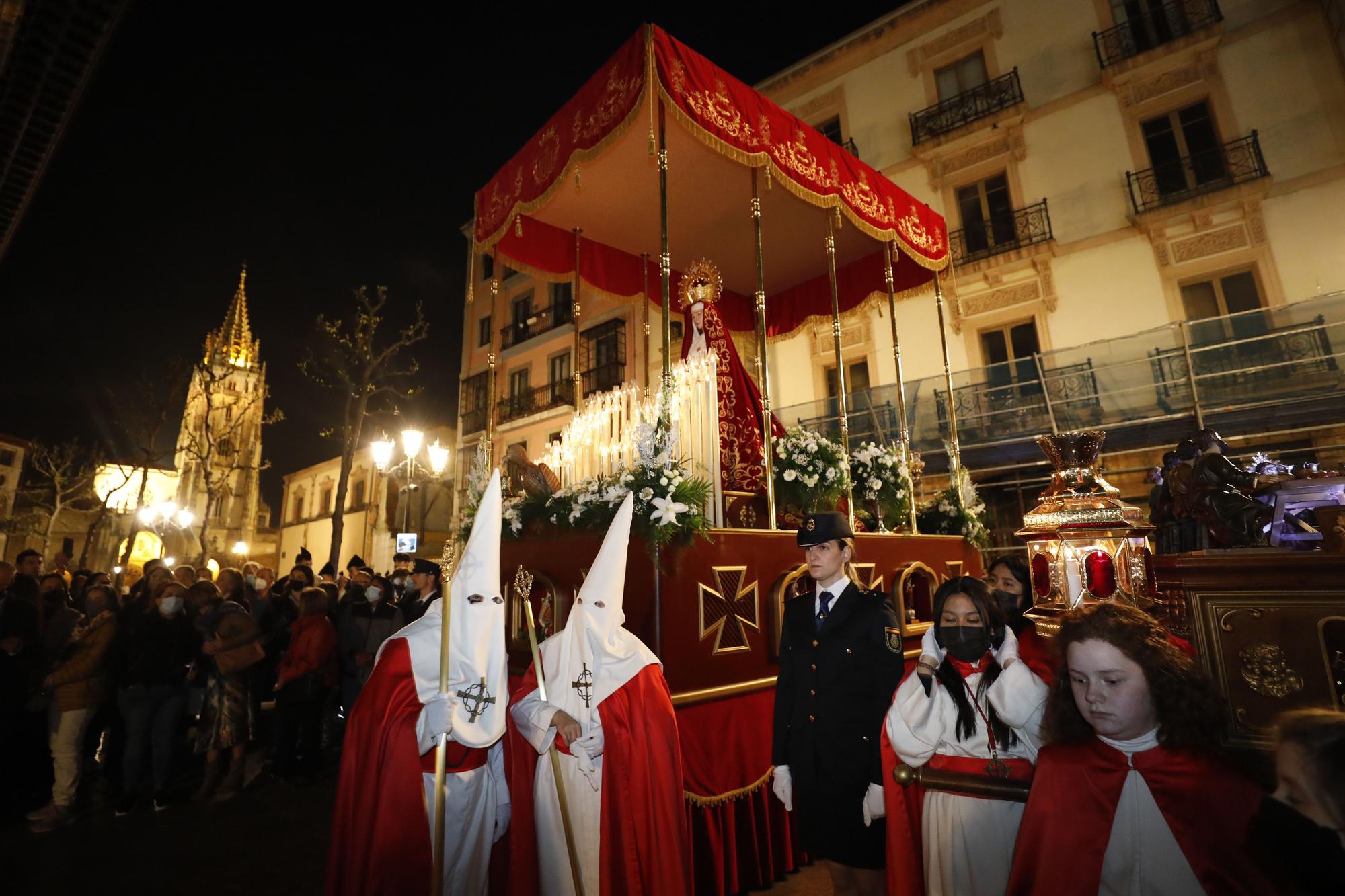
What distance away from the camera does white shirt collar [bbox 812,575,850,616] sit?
2.71 meters

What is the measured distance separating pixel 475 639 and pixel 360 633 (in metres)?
4.28

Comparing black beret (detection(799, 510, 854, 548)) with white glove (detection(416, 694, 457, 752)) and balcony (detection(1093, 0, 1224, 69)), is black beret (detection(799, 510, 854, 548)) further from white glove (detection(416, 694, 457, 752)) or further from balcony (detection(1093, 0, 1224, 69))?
balcony (detection(1093, 0, 1224, 69))

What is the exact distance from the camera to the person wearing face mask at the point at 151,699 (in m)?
4.73

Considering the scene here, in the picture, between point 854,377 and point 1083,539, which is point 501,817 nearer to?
point 1083,539

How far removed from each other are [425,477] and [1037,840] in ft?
75.8

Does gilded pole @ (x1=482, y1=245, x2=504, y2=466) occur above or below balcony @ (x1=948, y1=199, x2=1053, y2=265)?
below

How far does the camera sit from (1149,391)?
9133 mm

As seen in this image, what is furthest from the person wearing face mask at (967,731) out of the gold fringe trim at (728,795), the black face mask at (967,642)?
the gold fringe trim at (728,795)

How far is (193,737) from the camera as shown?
20.3 ft

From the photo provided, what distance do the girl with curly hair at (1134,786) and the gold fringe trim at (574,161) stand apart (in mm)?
4041

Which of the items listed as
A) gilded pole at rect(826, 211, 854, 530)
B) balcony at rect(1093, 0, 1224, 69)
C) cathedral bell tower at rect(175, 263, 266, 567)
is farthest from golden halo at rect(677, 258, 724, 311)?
cathedral bell tower at rect(175, 263, 266, 567)

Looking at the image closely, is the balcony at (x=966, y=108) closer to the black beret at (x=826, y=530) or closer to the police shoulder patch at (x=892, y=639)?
the black beret at (x=826, y=530)

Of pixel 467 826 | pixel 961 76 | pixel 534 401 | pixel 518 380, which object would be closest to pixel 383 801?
pixel 467 826

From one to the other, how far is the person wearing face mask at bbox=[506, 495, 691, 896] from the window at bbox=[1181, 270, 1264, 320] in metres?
12.4
